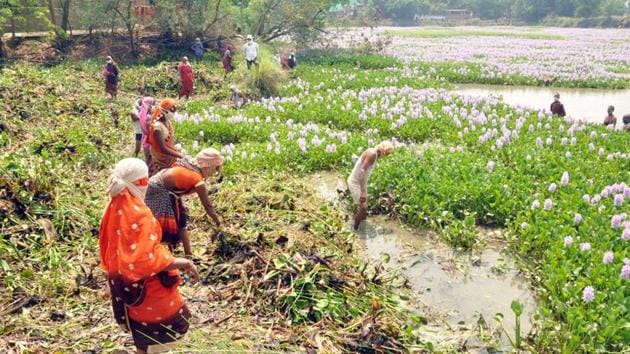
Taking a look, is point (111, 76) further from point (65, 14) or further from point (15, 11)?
point (65, 14)

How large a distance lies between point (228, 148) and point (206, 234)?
324cm

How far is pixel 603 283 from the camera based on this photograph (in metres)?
4.68

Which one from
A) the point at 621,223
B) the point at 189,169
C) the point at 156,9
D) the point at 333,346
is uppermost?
the point at 156,9

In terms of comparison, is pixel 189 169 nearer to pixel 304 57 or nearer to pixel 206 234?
pixel 206 234

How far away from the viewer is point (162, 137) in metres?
5.75

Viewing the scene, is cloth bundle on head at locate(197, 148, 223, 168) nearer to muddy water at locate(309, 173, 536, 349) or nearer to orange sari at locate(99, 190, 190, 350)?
orange sari at locate(99, 190, 190, 350)

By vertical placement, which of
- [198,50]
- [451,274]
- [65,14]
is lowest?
[451,274]

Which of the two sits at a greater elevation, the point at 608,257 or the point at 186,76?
the point at 186,76

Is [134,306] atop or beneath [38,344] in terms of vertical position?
atop

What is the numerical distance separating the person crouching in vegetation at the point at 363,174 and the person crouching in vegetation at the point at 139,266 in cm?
361

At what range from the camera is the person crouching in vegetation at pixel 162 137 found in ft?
18.9

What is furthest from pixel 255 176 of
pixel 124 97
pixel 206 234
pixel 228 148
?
pixel 124 97

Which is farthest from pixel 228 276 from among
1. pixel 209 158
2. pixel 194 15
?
pixel 194 15

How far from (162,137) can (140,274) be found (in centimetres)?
307
